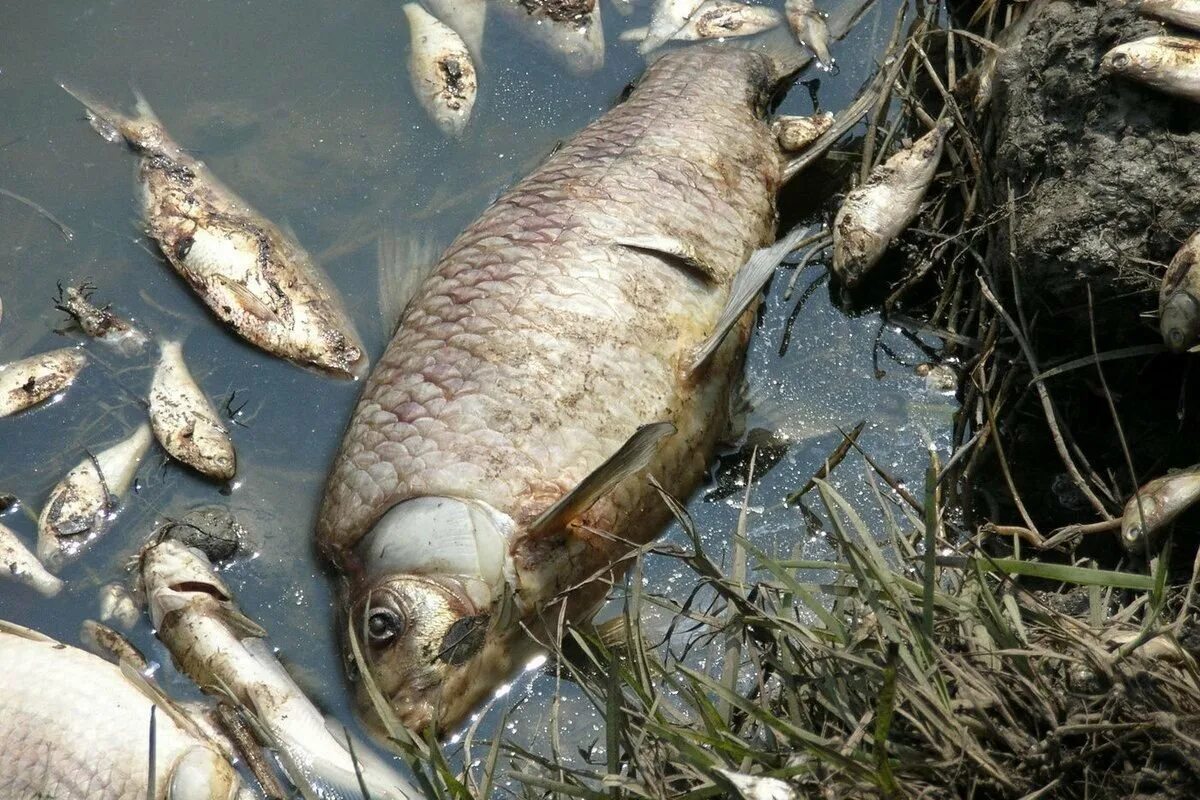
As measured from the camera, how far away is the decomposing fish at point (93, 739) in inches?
121

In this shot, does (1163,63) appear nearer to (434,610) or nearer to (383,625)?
(434,610)

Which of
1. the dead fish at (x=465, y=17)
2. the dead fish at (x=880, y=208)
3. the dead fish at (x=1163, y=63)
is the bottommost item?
the dead fish at (x=880, y=208)

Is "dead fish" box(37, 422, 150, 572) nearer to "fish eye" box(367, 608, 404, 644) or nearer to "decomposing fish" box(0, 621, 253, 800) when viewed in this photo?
"decomposing fish" box(0, 621, 253, 800)

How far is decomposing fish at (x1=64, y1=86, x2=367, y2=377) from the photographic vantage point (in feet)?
13.6

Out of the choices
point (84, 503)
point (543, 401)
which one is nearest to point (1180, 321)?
point (543, 401)

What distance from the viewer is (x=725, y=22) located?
4.98 meters

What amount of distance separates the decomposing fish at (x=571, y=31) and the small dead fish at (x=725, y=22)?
0.35 meters

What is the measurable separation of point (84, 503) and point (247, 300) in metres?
0.94

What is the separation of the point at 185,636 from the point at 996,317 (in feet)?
9.39

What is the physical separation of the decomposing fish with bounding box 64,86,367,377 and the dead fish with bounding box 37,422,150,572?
2.10 ft

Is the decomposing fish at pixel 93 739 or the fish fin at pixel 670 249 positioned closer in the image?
the decomposing fish at pixel 93 739

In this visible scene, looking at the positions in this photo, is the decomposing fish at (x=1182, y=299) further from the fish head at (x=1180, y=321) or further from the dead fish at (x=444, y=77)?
the dead fish at (x=444, y=77)

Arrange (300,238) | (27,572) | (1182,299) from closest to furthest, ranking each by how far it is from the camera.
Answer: (1182,299) → (27,572) → (300,238)

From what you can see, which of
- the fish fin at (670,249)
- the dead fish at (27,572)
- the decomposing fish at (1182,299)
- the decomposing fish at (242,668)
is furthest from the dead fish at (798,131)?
the dead fish at (27,572)
